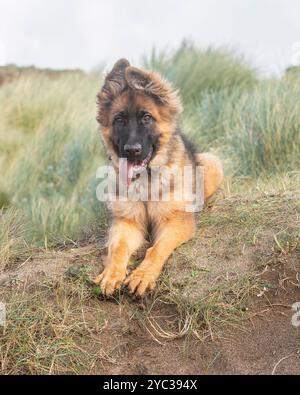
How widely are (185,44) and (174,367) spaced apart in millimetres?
10961

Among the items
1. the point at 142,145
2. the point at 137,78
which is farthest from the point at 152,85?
the point at 142,145

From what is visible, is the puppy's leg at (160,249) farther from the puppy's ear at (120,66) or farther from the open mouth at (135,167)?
the puppy's ear at (120,66)

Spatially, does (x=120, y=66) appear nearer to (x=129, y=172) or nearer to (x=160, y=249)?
(x=129, y=172)

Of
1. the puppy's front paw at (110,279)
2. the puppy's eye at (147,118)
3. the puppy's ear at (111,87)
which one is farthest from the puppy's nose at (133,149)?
the puppy's front paw at (110,279)

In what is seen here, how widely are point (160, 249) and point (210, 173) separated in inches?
63.2

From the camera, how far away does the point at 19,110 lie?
42.0 ft

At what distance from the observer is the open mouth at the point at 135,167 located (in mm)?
5359

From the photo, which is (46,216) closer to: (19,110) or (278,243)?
(278,243)

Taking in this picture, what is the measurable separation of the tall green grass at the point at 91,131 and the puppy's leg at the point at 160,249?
1327 millimetres

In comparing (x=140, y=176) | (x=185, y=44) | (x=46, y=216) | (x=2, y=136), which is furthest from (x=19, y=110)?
(x=140, y=176)

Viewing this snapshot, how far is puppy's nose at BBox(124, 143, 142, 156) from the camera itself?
5.12 m

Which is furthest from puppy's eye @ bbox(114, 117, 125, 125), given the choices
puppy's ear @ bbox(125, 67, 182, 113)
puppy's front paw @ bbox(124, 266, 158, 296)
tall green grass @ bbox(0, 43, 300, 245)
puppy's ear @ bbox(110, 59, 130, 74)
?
tall green grass @ bbox(0, 43, 300, 245)

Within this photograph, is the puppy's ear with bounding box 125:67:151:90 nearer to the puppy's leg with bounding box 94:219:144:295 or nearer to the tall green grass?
the puppy's leg with bounding box 94:219:144:295

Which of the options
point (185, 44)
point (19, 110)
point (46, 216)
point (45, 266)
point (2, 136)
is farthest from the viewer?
point (185, 44)
